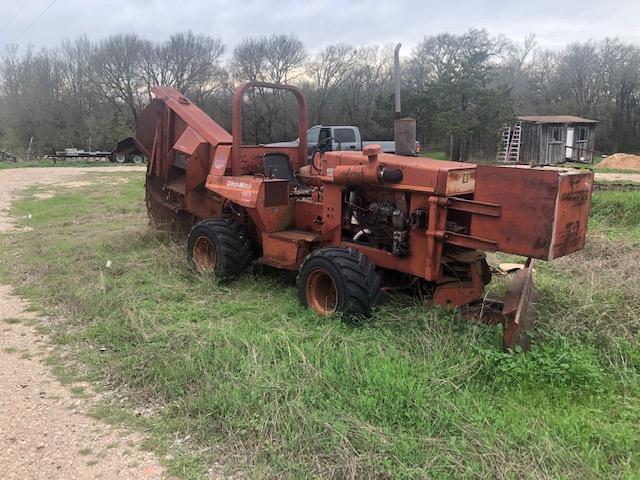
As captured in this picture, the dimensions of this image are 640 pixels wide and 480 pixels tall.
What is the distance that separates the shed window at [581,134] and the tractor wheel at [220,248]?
2929 centimetres

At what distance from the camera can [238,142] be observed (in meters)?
6.62

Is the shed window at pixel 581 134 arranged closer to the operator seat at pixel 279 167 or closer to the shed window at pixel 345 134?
the shed window at pixel 345 134

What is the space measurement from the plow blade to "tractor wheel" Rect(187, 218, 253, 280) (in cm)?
307

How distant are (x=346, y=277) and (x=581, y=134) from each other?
101 ft

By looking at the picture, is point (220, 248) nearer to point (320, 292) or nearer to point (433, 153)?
point (320, 292)

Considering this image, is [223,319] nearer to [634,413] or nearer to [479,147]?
[634,413]

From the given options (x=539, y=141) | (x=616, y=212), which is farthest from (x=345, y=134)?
(x=539, y=141)

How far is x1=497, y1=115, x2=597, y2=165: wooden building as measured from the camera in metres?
28.6

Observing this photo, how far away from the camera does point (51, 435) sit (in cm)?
355

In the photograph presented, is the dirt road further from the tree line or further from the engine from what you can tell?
the tree line

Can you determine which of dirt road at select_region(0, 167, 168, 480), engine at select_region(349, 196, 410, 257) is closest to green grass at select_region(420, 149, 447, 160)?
engine at select_region(349, 196, 410, 257)

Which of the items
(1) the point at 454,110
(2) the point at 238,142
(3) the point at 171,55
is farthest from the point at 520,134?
→ (3) the point at 171,55

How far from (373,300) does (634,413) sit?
2.12 metres

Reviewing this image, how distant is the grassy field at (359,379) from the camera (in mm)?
3076
